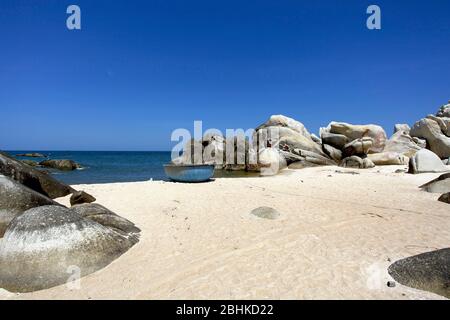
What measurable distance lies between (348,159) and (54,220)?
27.2 meters

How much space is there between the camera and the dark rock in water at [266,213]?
8.60 m

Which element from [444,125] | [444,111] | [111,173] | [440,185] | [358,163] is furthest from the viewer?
[444,111]

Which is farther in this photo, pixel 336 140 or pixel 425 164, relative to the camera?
pixel 336 140

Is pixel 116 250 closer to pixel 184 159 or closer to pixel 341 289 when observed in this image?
pixel 341 289

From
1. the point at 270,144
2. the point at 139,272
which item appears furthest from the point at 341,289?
the point at 270,144

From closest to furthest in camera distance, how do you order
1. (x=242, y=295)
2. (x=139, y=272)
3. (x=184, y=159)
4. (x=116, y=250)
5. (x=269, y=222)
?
(x=242, y=295) < (x=139, y=272) < (x=116, y=250) < (x=269, y=222) < (x=184, y=159)

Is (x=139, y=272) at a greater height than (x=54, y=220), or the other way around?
(x=54, y=220)

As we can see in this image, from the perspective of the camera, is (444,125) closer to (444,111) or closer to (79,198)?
(444,111)

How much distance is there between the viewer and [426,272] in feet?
15.1

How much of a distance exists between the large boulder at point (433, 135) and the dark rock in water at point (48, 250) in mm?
34855

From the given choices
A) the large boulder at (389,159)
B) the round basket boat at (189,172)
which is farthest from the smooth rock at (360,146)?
the round basket boat at (189,172)

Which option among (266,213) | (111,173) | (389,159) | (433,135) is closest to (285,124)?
(389,159)

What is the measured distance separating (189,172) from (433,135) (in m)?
29.4
